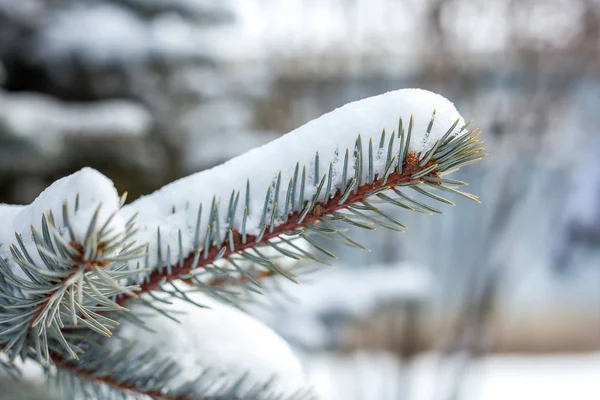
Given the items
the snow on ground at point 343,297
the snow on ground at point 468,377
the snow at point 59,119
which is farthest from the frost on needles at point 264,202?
the snow on ground at point 468,377

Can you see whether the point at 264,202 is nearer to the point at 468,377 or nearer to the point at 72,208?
the point at 72,208

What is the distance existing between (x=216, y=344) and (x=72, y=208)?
12 centimetres

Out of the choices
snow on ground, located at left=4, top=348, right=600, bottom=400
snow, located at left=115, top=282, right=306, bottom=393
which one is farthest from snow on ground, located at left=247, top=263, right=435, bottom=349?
snow, located at left=115, top=282, right=306, bottom=393

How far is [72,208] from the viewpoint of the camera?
0.16 meters

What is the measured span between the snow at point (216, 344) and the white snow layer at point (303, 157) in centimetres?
6

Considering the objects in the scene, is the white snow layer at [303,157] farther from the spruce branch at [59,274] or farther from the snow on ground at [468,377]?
the snow on ground at [468,377]

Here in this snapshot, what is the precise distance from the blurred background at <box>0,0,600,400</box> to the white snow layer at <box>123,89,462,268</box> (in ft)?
3.31

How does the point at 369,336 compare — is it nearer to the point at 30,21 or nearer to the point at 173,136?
the point at 173,136

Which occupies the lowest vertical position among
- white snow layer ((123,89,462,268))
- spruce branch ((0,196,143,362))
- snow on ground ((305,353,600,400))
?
snow on ground ((305,353,600,400))

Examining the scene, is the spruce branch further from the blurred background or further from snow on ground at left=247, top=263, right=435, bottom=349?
snow on ground at left=247, top=263, right=435, bottom=349

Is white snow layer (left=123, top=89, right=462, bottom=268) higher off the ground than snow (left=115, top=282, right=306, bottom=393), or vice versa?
white snow layer (left=123, top=89, right=462, bottom=268)

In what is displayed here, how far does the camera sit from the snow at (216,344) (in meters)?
0.24

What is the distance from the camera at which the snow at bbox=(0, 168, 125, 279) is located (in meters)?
0.15

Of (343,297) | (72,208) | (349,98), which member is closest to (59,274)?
(72,208)
